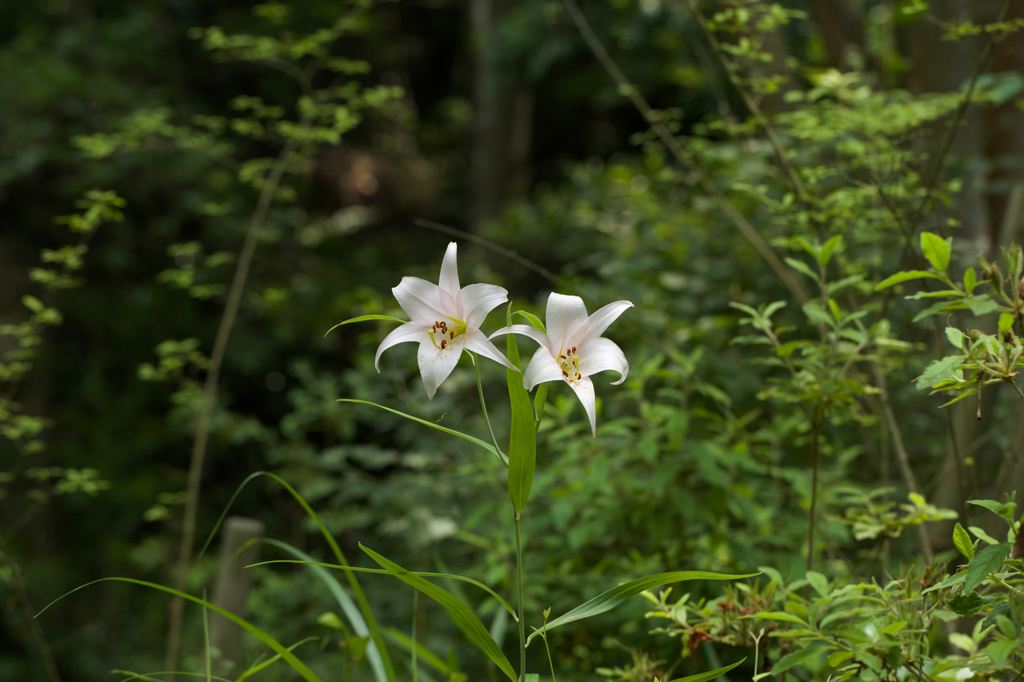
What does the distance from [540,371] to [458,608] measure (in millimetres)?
237

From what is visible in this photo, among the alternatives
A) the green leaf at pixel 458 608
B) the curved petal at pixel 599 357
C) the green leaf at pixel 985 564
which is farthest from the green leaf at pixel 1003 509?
the green leaf at pixel 458 608

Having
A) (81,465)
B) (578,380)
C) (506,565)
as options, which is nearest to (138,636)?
(81,465)

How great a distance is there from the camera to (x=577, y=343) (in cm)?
54

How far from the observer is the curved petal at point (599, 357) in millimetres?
521

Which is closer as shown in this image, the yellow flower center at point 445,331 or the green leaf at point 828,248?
the yellow flower center at point 445,331

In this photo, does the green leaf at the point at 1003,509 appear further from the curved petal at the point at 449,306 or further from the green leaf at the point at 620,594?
the curved petal at the point at 449,306

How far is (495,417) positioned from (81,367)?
266 centimetres

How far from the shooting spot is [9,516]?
10.5 feet

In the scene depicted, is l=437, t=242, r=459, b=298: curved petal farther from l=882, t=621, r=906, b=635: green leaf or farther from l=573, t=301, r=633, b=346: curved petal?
l=882, t=621, r=906, b=635: green leaf

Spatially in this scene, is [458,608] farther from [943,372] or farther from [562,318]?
[943,372]

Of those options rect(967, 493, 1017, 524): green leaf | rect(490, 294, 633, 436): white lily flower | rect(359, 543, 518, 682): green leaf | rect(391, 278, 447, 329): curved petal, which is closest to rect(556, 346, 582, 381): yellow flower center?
rect(490, 294, 633, 436): white lily flower

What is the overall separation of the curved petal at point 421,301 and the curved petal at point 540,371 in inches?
3.6

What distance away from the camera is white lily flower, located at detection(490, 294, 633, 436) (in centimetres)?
52

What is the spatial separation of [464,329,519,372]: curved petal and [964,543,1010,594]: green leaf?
1.16 ft
